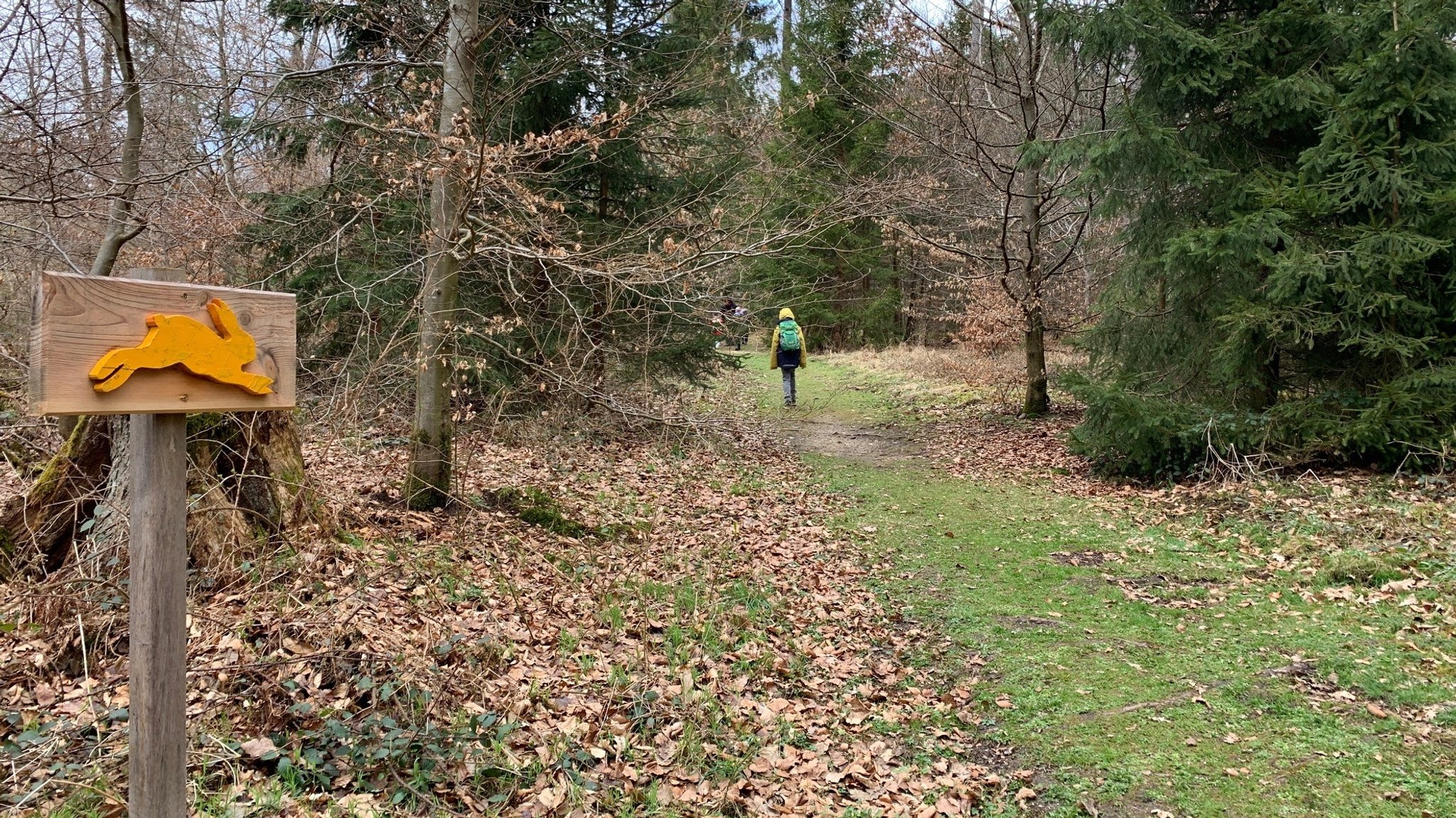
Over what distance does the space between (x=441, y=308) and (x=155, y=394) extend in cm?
486

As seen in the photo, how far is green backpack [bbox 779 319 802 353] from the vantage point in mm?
16359

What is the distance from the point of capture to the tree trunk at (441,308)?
680 centimetres

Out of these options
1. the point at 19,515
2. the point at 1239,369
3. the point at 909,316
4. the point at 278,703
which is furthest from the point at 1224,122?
the point at 909,316

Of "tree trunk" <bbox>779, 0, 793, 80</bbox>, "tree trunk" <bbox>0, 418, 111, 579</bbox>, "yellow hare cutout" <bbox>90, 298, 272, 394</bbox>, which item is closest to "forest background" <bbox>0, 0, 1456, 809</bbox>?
"tree trunk" <bbox>0, 418, 111, 579</bbox>

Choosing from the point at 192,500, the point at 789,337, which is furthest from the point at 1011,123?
the point at 192,500

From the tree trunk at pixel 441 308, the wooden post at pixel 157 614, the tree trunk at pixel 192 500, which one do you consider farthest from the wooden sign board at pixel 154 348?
Result: the tree trunk at pixel 441 308

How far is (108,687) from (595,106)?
1036 cm

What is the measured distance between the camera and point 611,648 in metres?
5.28

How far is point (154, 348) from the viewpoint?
2285mm

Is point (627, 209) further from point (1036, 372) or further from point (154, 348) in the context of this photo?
point (154, 348)

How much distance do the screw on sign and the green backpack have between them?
14.0 m

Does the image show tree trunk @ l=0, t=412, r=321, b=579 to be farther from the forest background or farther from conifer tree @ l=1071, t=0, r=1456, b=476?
conifer tree @ l=1071, t=0, r=1456, b=476

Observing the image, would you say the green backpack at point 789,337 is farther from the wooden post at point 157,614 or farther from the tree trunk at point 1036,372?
the wooden post at point 157,614

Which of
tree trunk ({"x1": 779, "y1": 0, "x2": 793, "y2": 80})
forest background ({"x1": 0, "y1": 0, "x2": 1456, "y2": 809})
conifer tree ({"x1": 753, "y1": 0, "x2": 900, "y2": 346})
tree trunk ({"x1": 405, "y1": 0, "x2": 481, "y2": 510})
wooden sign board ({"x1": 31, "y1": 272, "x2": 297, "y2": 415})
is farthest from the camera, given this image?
tree trunk ({"x1": 779, "y1": 0, "x2": 793, "y2": 80})
